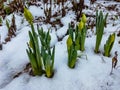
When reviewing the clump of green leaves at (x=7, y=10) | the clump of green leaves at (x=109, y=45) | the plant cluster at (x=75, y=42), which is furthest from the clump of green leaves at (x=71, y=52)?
the clump of green leaves at (x=7, y=10)

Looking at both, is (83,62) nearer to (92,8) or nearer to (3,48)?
(3,48)

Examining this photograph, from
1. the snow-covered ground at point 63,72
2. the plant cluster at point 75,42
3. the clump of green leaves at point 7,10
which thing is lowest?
the snow-covered ground at point 63,72

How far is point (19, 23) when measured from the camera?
357 cm

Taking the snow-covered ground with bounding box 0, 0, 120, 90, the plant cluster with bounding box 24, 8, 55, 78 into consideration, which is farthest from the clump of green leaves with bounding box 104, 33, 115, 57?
the plant cluster with bounding box 24, 8, 55, 78

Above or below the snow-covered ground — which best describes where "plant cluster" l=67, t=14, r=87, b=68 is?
above

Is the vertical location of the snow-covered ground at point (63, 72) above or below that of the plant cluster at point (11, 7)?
below

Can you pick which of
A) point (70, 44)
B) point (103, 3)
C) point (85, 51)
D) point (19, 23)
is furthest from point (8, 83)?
point (103, 3)

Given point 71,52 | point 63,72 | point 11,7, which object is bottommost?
point 63,72

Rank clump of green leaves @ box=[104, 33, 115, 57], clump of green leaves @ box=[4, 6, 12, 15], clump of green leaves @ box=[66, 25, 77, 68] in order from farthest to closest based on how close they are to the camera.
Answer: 1. clump of green leaves @ box=[4, 6, 12, 15]
2. clump of green leaves @ box=[104, 33, 115, 57]
3. clump of green leaves @ box=[66, 25, 77, 68]

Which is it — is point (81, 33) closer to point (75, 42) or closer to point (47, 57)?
Answer: point (75, 42)

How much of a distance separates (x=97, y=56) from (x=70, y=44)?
0.48 meters

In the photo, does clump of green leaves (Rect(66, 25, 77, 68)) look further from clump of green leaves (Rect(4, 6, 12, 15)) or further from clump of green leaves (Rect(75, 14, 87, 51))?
clump of green leaves (Rect(4, 6, 12, 15))

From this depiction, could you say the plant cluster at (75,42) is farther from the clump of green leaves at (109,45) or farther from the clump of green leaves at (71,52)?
the clump of green leaves at (109,45)

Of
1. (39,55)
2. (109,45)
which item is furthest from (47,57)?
(109,45)
